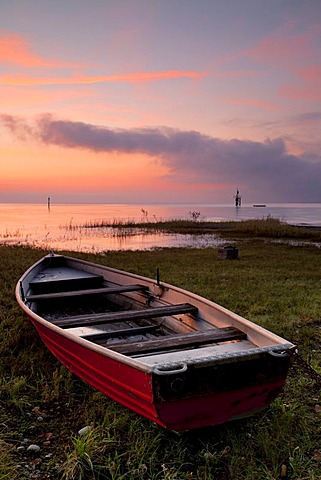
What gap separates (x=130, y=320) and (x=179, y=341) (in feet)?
4.24

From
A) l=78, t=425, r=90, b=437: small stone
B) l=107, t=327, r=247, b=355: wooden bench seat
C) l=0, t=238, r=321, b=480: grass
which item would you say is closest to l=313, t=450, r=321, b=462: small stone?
l=0, t=238, r=321, b=480: grass

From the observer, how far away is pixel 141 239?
1156 inches

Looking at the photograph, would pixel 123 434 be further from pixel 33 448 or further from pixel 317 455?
pixel 317 455

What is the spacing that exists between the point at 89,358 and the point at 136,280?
321cm

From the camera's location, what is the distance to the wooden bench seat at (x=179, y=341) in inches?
160

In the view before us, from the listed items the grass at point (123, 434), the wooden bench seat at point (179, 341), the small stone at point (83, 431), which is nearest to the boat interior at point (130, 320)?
the wooden bench seat at point (179, 341)

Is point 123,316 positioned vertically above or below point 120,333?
above

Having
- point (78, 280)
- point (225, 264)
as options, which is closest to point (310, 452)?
point (78, 280)

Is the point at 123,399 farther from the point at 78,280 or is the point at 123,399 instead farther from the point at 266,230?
the point at 266,230

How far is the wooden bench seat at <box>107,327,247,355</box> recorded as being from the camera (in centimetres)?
406

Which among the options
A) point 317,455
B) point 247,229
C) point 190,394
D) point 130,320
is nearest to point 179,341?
point 190,394

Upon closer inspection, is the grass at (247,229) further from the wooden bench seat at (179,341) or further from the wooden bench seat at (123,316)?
the wooden bench seat at (179,341)

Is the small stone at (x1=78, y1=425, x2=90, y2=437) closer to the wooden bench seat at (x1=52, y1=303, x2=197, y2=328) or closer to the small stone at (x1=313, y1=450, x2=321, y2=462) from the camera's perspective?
the wooden bench seat at (x1=52, y1=303, x2=197, y2=328)

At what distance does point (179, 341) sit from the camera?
166 inches
